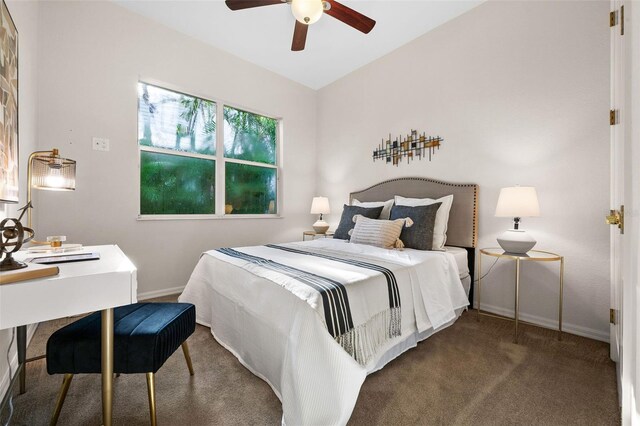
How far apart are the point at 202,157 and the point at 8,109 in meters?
2.06

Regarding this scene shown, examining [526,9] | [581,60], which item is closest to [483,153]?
[581,60]

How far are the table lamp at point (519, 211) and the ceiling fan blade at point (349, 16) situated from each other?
1.72 meters

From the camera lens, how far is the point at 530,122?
2488 mm

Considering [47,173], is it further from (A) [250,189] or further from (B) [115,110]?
(A) [250,189]

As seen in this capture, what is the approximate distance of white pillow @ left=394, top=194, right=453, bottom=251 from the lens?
2.64 metres

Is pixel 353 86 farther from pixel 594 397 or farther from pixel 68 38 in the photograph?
pixel 594 397

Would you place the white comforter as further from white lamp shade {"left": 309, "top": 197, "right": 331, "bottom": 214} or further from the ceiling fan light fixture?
the ceiling fan light fixture

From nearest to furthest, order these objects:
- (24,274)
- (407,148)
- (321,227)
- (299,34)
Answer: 1. (24,274)
2. (299,34)
3. (407,148)
4. (321,227)

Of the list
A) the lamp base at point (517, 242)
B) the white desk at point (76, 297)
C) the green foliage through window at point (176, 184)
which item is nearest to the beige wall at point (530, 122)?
the lamp base at point (517, 242)

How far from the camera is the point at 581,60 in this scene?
2.24 meters

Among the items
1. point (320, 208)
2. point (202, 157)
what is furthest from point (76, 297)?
point (320, 208)

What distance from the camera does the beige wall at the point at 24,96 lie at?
1.49 metres

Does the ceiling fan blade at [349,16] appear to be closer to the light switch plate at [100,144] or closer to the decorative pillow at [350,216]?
the decorative pillow at [350,216]

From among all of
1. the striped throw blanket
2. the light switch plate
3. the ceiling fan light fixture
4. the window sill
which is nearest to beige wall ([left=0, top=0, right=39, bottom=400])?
the light switch plate
